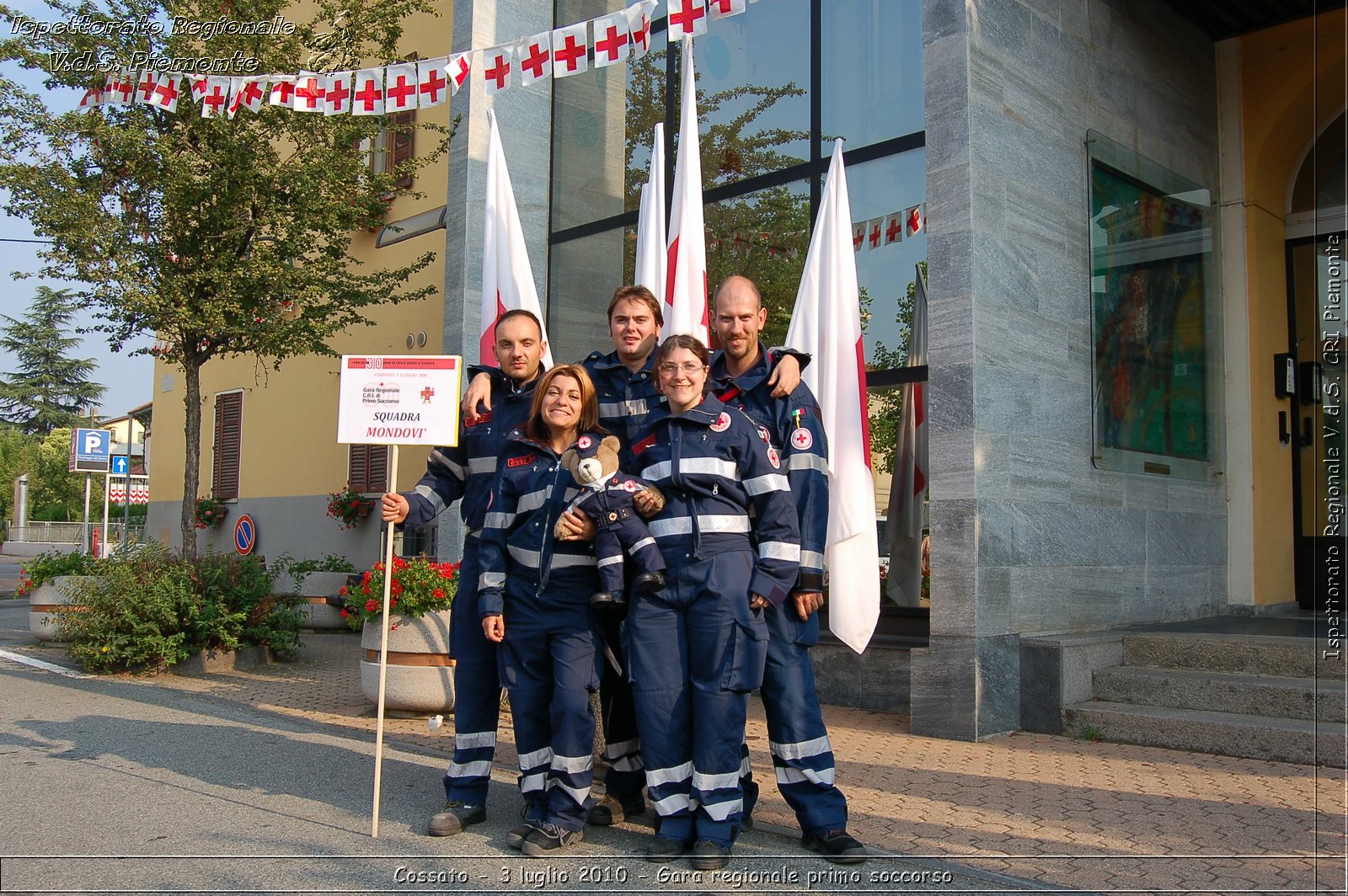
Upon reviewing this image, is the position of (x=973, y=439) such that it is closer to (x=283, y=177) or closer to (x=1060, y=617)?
(x=1060, y=617)

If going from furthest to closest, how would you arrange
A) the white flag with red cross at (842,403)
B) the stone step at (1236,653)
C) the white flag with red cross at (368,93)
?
the white flag with red cross at (368,93) < the stone step at (1236,653) < the white flag with red cross at (842,403)

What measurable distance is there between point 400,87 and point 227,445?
1143cm

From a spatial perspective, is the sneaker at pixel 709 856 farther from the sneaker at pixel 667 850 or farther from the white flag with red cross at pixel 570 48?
the white flag with red cross at pixel 570 48

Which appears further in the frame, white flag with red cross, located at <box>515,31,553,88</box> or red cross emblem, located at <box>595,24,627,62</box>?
white flag with red cross, located at <box>515,31,553,88</box>

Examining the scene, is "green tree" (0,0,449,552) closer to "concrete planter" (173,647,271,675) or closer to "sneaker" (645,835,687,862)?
"concrete planter" (173,647,271,675)

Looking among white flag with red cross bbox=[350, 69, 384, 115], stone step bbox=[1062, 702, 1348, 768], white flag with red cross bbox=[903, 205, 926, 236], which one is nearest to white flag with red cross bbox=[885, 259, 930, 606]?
white flag with red cross bbox=[903, 205, 926, 236]

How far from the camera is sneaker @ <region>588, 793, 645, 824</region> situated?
492cm

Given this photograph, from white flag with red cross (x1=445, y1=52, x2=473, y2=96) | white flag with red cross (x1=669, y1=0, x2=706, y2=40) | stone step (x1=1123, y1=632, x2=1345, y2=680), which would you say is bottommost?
stone step (x1=1123, y1=632, x2=1345, y2=680)

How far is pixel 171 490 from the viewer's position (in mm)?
20234

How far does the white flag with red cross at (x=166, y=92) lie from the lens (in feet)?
30.7

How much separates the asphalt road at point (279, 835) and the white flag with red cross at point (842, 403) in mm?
1672

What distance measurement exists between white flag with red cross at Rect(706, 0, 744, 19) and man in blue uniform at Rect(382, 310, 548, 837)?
10.4 ft

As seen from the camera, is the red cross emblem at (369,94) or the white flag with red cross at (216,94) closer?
the red cross emblem at (369,94)

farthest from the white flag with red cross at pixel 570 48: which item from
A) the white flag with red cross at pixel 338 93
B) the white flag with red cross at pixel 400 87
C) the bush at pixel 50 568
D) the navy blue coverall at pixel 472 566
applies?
the bush at pixel 50 568
